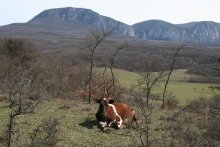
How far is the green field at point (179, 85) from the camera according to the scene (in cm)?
6236

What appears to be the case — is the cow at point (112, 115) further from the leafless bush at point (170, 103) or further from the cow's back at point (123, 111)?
the leafless bush at point (170, 103)

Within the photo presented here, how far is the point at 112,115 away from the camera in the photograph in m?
16.1

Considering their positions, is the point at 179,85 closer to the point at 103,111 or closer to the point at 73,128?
the point at 103,111

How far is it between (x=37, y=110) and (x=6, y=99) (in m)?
2.29

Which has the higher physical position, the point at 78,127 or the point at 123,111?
the point at 123,111

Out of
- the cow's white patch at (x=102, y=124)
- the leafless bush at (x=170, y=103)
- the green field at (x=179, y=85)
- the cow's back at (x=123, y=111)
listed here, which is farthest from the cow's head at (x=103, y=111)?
the green field at (x=179, y=85)

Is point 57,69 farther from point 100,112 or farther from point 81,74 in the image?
point 100,112

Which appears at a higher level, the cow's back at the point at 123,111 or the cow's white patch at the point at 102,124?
the cow's back at the point at 123,111

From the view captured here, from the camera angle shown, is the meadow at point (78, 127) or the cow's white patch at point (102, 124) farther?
the cow's white patch at point (102, 124)

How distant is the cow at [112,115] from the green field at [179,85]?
41.8 m

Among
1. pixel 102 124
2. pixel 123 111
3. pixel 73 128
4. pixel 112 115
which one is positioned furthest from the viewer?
pixel 123 111

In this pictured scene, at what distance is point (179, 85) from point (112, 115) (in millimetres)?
64063

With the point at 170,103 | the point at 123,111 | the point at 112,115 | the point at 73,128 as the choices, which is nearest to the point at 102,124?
the point at 112,115

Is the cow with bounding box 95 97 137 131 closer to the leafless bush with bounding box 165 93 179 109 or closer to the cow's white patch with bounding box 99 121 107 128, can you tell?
the cow's white patch with bounding box 99 121 107 128
